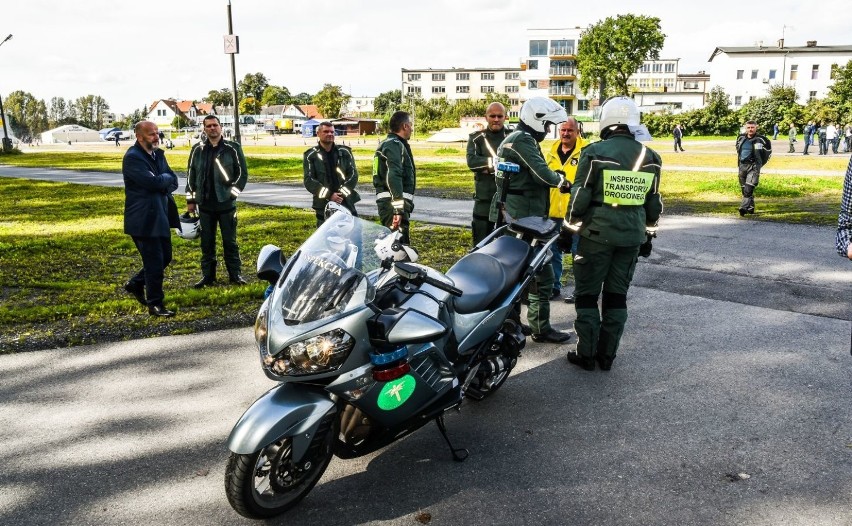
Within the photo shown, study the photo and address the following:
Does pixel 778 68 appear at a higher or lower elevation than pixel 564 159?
higher

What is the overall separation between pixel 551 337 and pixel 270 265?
319cm

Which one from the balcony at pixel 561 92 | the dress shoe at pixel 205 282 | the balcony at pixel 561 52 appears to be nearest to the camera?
the dress shoe at pixel 205 282

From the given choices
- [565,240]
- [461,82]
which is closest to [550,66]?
[461,82]

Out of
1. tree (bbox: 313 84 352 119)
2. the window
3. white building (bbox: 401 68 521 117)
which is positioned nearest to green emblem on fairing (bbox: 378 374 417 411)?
the window

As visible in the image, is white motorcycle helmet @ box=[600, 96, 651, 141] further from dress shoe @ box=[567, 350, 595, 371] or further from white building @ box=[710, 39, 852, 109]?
white building @ box=[710, 39, 852, 109]

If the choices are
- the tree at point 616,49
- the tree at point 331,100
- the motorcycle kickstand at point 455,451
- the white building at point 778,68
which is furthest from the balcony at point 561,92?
the motorcycle kickstand at point 455,451

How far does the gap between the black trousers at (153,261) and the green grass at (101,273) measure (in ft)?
0.79

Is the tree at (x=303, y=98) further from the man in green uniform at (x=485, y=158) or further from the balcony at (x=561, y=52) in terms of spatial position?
the man in green uniform at (x=485, y=158)

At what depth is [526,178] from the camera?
6004 mm

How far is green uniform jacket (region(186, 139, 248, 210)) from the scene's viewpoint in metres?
7.50

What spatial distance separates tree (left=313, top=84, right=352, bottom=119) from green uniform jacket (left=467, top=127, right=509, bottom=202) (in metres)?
98.5

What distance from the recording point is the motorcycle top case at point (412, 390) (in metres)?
3.29

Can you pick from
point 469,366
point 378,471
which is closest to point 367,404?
point 378,471

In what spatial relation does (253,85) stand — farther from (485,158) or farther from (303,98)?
(485,158)
